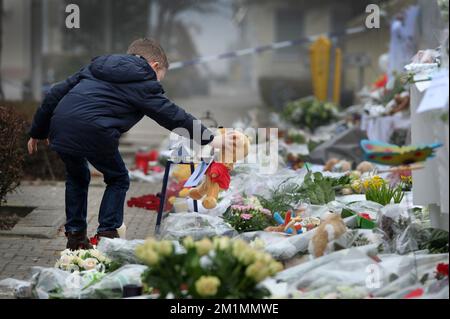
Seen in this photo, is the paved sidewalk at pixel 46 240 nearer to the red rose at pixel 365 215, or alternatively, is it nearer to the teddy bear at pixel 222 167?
the teddy bear at pixel 222 167

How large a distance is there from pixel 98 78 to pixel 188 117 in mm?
737

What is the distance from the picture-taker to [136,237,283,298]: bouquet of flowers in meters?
4.24

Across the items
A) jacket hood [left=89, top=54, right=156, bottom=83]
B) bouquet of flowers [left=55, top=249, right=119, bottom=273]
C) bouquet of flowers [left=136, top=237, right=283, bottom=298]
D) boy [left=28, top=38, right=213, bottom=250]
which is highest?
jacket hood [left=89, top=54, right=156, bottom=83]

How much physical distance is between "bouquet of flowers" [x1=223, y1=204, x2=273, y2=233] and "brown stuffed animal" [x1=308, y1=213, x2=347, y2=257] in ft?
3.69

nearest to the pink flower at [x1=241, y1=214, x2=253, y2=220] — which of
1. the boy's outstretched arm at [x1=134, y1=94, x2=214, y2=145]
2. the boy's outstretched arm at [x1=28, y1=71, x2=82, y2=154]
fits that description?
the boy's outstretched arm at [x1=134, y1=94, x2=214, y2=145]

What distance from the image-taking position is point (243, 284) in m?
4.26

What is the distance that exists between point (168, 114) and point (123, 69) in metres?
0.45

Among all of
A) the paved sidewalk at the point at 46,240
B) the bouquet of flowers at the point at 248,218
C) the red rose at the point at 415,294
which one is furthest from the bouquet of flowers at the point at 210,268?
the bouquet of flowers at the point at 248,218

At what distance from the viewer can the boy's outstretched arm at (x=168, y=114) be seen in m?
6.02

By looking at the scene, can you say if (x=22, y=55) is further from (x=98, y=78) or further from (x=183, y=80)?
(x=98, y=78)

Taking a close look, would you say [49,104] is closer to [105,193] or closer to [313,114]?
[105,193]

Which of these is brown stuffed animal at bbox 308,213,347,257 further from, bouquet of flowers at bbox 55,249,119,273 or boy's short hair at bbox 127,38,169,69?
boy's short hair at bbox 127,38,169,69

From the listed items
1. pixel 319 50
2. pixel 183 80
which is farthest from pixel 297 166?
pixel 183 80
